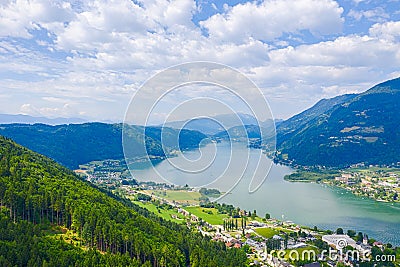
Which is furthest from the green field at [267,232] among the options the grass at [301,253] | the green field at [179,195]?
the green field at [179,195]

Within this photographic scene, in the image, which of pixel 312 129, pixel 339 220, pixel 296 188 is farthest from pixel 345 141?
pixel 339 220

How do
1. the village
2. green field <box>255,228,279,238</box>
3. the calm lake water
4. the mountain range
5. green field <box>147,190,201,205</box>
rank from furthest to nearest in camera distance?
the mountain range < the village < green field <box>147,190,201,205</box> < the calm lake water < green field <box>255,228,279,238</box>

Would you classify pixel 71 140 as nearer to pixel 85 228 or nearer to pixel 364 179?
pixel 364 179

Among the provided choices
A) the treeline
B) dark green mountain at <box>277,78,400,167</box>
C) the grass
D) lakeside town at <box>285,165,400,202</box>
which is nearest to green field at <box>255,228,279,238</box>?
the grass

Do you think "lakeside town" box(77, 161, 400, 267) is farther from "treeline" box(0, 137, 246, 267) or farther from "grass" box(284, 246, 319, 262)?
"treeline" box(0, 137, 246, 267)

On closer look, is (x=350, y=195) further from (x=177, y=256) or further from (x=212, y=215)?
(x=177, y=256)

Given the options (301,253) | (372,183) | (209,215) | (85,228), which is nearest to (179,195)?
(209,215)
